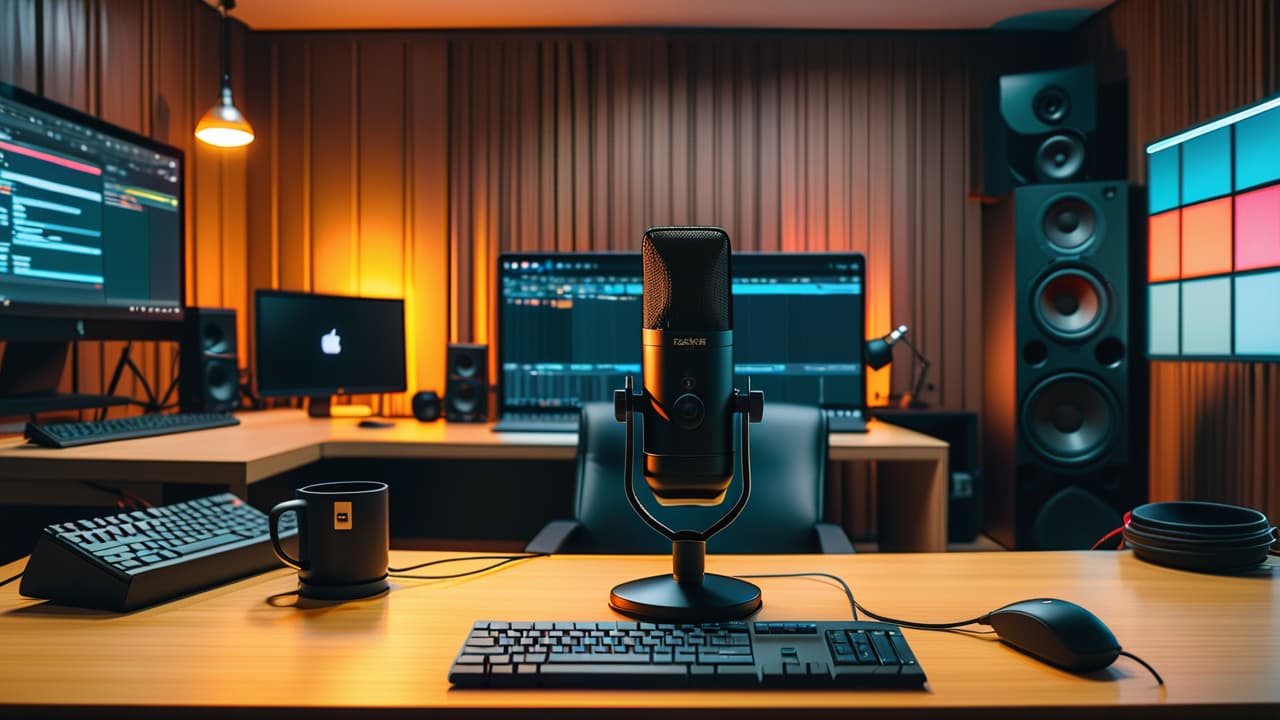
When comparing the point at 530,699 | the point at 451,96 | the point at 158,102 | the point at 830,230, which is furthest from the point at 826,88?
the point at 530,699

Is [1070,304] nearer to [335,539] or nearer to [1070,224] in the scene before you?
[1070,224]

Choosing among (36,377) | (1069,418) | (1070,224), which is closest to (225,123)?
(36,377)

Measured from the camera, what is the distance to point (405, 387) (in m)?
2.88

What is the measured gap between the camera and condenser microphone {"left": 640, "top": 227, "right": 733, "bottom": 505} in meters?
0.86

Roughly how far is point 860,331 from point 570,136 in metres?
1.45

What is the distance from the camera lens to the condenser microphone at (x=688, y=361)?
0.86m

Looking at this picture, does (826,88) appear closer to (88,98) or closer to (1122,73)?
(1122,73)

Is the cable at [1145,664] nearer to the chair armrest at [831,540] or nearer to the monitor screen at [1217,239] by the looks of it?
the chair armrest at [831,540]

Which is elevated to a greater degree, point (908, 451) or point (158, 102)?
point (158, 102)

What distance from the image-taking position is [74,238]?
1.88 meters

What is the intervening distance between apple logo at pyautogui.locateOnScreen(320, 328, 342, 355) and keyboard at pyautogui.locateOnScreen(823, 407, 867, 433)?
1582mm

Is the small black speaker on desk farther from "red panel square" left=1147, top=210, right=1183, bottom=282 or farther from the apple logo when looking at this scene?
the apple logo

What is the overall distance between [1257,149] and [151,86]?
9.95ft

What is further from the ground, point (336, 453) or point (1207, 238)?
point (1207, 238)
